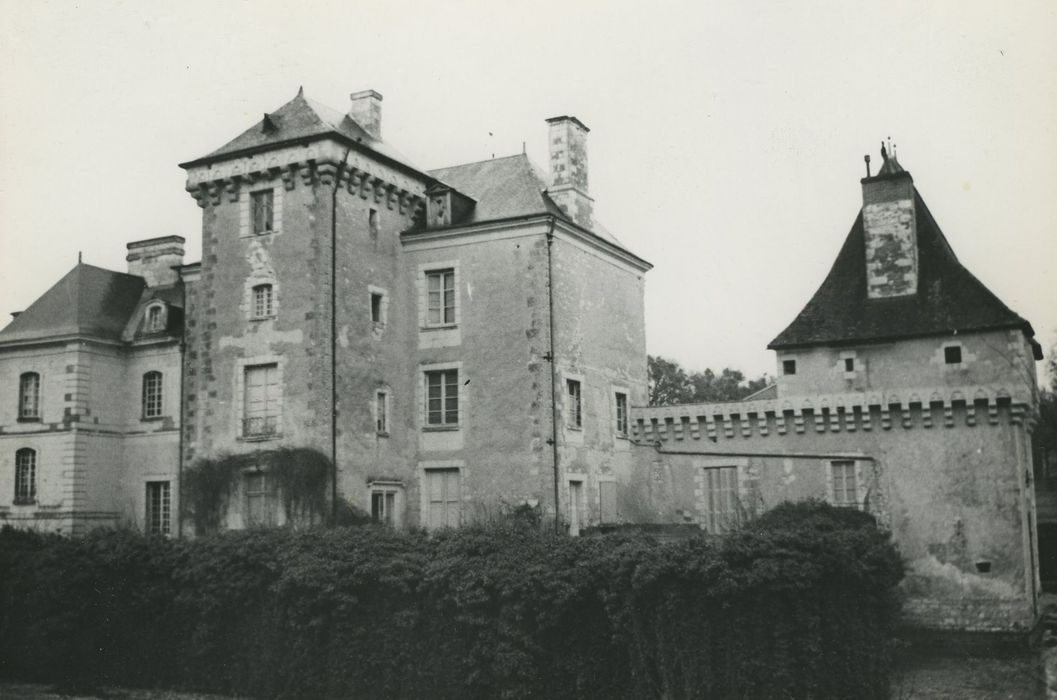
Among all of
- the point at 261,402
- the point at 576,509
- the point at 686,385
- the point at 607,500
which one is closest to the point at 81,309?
the point at 261,402

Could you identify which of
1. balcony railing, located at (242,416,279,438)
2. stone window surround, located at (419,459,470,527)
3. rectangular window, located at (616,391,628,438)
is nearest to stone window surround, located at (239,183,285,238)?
balcony railing, located at (242,416,279,438)

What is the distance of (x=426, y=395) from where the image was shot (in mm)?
27141

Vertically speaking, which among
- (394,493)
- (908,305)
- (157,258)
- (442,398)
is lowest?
(394,493)

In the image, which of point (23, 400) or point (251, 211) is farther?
point (23, 400)

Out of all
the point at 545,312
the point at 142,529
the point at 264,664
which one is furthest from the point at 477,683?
the point at 142,529

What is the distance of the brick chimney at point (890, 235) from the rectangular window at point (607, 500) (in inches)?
319

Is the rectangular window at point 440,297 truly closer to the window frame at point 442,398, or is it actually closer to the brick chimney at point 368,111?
the window frame at point 442,398

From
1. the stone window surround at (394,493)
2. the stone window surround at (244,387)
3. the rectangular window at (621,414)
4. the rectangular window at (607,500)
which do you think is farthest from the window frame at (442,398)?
the rectangular window at (621,414)

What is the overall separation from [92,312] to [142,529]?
628 centimetres

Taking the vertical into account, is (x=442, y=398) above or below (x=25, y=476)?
above

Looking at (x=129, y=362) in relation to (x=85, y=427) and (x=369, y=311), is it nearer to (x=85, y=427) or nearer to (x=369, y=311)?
(x=85, y=427)

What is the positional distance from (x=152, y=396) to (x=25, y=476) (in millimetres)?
3904

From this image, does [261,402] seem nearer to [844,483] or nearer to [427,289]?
[427,289]

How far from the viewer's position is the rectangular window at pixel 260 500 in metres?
24.3
